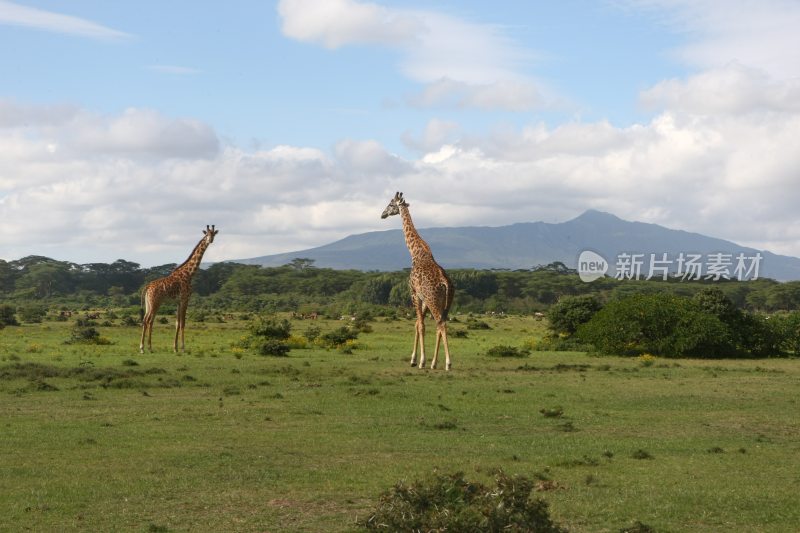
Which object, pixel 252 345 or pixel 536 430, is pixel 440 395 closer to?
pixel 536 430

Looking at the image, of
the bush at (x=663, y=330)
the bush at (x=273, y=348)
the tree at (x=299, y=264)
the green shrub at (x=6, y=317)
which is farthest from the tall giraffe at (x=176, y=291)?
the tree at (x=299, y=264)

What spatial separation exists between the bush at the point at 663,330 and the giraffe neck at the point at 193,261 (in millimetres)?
15153

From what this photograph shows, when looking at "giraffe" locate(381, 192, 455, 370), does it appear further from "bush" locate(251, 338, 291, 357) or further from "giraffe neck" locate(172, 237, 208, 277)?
"giraffe neck" locate(172, 237, 208, 277)

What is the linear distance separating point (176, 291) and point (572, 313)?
17.0 m

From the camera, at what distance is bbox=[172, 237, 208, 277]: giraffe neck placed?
3498cm

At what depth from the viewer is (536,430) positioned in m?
16.1

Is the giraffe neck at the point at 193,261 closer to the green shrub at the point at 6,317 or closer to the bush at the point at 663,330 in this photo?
the green shrub at the point at 6,317

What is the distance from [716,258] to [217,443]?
252 ft

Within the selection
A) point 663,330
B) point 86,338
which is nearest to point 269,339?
point 86,338

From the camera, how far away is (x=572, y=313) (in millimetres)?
41188

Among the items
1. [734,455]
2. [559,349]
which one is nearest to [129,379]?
[734,455]

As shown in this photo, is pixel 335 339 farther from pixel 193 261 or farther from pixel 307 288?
pixel 307 288

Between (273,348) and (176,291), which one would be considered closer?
(273,348)

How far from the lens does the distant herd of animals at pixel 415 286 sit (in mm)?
26906
